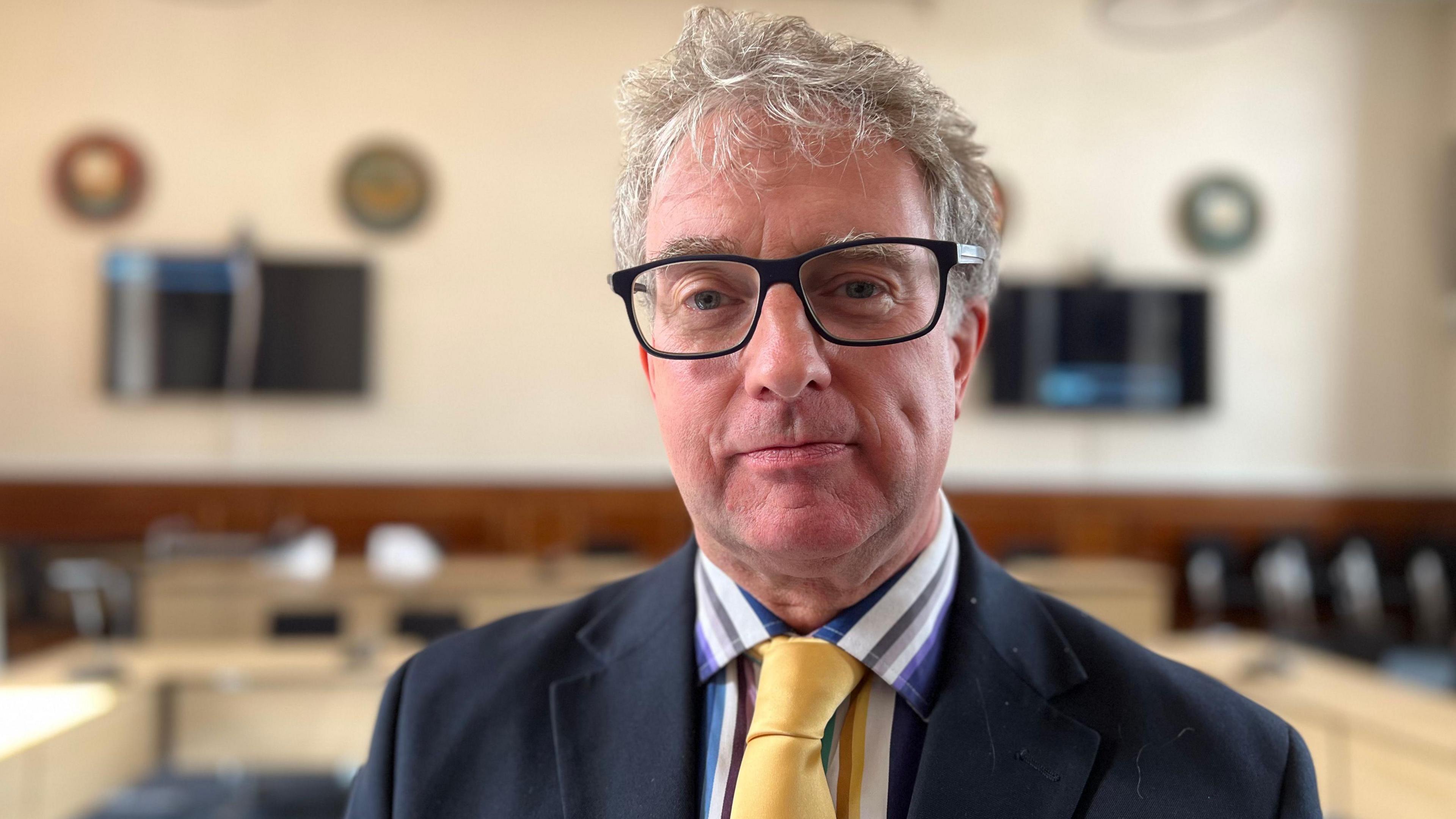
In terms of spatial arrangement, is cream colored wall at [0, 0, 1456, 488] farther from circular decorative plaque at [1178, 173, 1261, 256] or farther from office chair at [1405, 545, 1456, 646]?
office chair at [1405, 545, 1456, 646]

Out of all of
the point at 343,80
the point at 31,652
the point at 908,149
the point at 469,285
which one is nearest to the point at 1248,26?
the point at 469,285

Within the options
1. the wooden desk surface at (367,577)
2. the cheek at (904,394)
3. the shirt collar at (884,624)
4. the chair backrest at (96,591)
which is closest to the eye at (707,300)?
the cheek at (904,394)

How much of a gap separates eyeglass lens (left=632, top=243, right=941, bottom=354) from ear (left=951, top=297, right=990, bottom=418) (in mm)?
107

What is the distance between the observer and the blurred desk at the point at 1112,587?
4395mm

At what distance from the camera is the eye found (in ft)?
3.00

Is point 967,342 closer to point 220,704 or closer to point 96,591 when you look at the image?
point 220,704

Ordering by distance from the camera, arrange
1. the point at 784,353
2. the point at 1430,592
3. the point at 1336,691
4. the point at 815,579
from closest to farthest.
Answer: the point at 784,353 < the point at 815,579 < the point at 1336,691 < the point at 1430,592

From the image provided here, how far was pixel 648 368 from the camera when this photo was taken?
103cm

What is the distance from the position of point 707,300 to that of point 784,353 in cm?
11

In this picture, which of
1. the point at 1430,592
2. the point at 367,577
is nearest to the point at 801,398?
the point at 367,577

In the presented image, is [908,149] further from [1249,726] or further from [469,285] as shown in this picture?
[469,285]

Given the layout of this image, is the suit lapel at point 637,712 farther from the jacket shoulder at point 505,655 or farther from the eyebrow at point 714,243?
the eyebrow at point 714,243

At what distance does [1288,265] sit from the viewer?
7543mm

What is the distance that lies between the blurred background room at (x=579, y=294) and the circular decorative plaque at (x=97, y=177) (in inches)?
0.7
